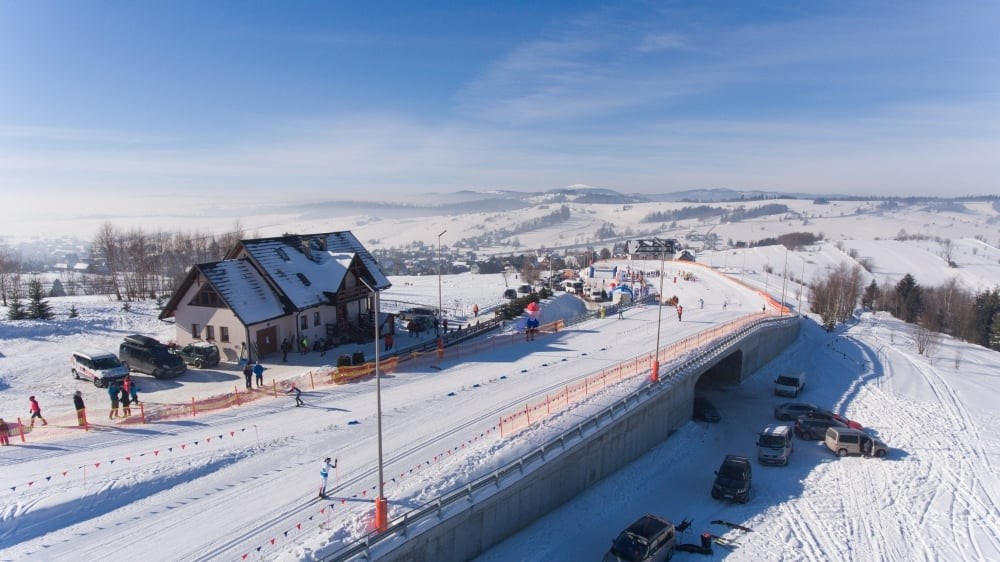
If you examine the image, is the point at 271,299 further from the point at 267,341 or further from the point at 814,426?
the point at 814,426

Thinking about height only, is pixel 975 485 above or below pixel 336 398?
below

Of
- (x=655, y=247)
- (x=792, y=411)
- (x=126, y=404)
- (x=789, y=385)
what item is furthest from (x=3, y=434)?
(x=655, y=247)

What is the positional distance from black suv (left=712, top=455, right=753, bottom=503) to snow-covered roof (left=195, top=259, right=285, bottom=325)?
25.2m

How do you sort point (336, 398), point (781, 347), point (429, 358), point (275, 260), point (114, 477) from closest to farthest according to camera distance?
point (114, 477)
point (336, 398)
point (429, 358)
point (275, 260)
point (781, 347)

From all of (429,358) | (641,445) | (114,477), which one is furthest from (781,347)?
(114,477)

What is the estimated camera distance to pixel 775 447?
27.6 metres

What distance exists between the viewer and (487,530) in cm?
1761

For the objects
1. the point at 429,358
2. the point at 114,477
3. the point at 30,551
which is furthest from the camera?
the point at 429,358

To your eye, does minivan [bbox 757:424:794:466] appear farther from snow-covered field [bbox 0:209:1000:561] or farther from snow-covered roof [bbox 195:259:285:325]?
snow-covered roof [bbox 195:259:285:325]

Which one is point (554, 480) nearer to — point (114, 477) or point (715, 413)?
point (114, 477)

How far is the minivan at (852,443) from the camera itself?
28094mm

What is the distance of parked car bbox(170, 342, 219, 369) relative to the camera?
3153 centimetres

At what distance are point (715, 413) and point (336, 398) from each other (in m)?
22.6

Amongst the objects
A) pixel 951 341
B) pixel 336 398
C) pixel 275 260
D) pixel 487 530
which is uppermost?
pixel 275 260
